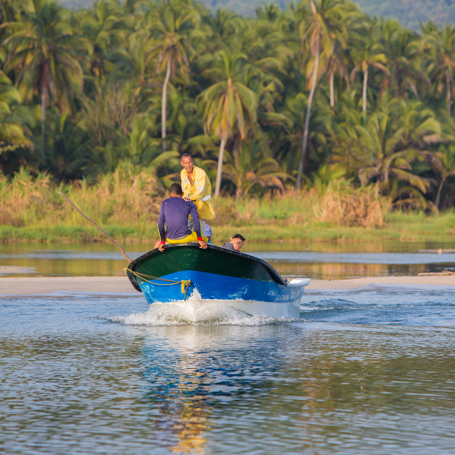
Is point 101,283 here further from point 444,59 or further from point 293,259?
point 444,59

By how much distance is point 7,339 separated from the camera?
35.9 feet

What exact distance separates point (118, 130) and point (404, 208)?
22.7 meters

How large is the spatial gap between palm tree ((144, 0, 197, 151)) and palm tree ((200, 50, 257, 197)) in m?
3.34

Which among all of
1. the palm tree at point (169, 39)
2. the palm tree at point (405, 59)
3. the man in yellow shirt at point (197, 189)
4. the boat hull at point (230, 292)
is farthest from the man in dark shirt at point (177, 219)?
the palm tree at point (405, 59)

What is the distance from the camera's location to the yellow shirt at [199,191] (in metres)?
12.5

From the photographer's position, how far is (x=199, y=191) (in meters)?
12.5

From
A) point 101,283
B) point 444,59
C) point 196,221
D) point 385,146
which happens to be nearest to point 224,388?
point 196,221

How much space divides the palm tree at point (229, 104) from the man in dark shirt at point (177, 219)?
144ft

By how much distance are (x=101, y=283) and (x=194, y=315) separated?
6771 millimetres

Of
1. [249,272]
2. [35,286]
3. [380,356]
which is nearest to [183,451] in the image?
[380,356]

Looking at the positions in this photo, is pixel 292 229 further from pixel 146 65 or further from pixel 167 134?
pixel 146 65

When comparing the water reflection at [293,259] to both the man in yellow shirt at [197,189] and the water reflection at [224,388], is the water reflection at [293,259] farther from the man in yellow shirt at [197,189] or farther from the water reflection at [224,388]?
the water reflection at [224,388]

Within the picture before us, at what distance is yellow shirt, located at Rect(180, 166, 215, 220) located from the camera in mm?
12492

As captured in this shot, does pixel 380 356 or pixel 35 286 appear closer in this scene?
pixel 380 356
